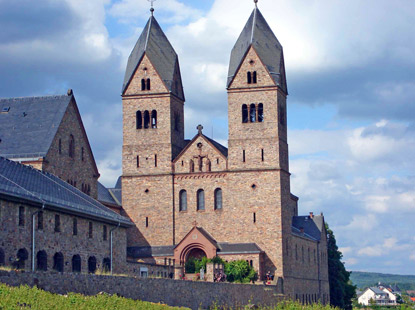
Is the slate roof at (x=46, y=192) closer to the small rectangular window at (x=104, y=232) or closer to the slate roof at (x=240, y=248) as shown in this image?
the small rectangular window at (x=104, y=232)

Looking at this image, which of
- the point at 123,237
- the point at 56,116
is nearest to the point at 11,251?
the point at 123,237

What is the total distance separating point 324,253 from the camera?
3856 inches

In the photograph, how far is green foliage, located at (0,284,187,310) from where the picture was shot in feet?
90.7

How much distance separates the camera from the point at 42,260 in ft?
152

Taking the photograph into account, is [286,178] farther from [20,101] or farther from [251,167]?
[20,101]

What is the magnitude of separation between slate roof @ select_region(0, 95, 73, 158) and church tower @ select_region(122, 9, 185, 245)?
1626 centimetres

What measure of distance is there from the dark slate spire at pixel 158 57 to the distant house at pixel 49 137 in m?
15.5

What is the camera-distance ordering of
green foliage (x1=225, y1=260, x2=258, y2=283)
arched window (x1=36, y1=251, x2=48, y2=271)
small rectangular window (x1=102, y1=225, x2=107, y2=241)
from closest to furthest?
arched window (x1=36, y1=251, x2=48, y2=271) → small rectangular window (x1=102, y1=225, x2=107, y2=241) → green foliage (x1=225, y1=260, x2=258, y2=283)

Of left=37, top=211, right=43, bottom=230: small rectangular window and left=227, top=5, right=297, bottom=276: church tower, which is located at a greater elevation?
left=227, top=5, right=297, bottom=276: church tower

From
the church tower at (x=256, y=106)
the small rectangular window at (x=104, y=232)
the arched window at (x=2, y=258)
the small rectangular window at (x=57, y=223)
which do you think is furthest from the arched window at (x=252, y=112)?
the arched window at (x=2, y=258)

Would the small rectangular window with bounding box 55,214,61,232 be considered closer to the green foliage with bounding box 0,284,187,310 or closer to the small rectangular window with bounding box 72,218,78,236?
the small rectangular window with bounding box 72,218,78,236

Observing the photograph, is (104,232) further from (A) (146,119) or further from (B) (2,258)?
(A) (146,119)

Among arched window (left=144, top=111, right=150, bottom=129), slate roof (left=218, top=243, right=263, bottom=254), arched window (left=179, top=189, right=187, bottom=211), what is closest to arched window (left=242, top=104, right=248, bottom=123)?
arched window (left=179, top=189, right=187, bottom=211)

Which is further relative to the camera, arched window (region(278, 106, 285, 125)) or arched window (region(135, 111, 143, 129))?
arched window (region(135, 111, 143, 129))
